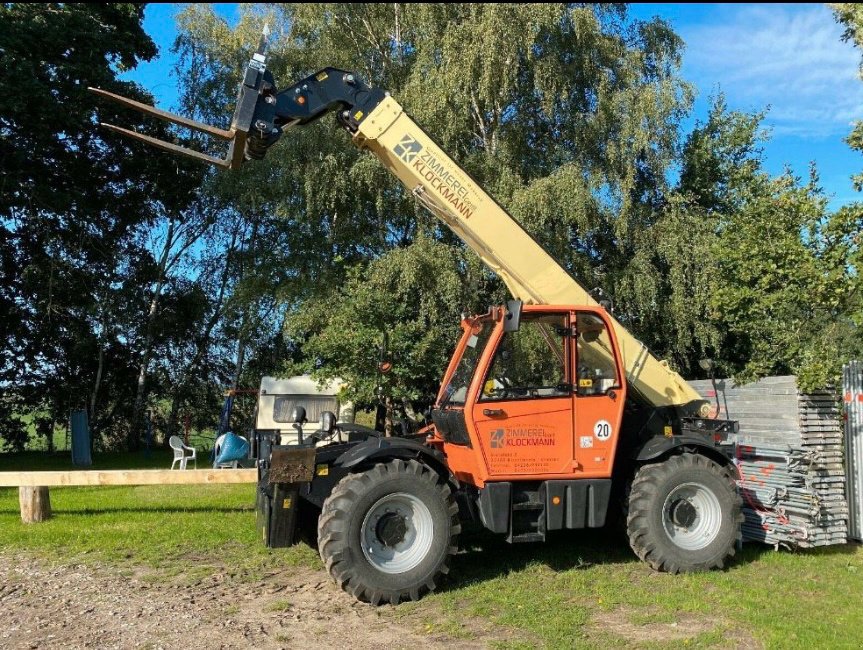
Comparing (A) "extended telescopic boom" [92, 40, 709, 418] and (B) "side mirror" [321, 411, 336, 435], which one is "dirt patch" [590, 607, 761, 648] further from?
(B) "side mirror" [321, 411, 336, 435]

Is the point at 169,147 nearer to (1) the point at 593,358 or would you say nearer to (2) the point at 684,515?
(1) the point at 593,358

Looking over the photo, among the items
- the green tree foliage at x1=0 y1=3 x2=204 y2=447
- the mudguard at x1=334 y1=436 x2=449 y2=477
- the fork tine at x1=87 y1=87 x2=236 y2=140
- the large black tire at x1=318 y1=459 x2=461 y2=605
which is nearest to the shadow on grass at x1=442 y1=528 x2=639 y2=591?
the large black tire at x1=318 y1=459 x2=461 y2=605

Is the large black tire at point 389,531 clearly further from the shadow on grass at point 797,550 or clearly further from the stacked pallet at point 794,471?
the stacked pallet at point 794,471

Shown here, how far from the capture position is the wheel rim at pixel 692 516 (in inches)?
264

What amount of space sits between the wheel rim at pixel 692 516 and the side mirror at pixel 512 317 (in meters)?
2.29

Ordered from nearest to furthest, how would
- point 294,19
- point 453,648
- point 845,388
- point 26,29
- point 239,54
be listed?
point 453,648, point 845,388, point 26,29, point 294,19, point 239,54

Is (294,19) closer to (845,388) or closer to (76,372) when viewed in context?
(76,372)

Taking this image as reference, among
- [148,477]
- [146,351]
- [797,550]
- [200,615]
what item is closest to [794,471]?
[797,550]

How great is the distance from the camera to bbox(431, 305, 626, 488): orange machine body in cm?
621

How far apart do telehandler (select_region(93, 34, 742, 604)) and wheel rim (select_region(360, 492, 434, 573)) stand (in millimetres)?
12

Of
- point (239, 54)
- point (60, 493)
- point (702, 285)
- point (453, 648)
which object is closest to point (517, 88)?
point (702, 285)

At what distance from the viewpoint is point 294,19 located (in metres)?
18.7

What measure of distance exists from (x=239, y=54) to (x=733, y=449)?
19155 millimetres

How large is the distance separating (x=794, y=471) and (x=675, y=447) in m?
1.55
